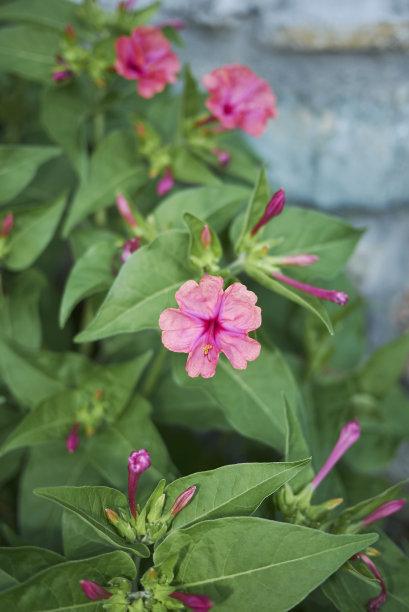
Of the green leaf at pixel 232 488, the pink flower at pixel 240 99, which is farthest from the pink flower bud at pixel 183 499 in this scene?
the pink flower at pixel 240 99

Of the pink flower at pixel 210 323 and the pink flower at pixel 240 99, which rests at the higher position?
the pink flower at pixel 240 99

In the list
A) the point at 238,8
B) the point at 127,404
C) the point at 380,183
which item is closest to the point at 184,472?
the point at 127,404

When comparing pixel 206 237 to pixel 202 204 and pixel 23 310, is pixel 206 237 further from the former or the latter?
A: pixel 23 310

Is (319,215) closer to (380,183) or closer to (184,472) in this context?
(380,183)

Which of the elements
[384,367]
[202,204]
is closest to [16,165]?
[202,204]

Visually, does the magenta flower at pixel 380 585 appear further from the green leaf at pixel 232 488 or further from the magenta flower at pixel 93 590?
the magenta flower at pixel 93 590

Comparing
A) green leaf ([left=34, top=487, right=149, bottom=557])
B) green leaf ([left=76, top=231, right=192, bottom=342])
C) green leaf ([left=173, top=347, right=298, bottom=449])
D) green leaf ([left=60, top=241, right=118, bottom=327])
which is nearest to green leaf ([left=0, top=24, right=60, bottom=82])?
green leaf ([left=60, top=241, right=118, bottom=327])
